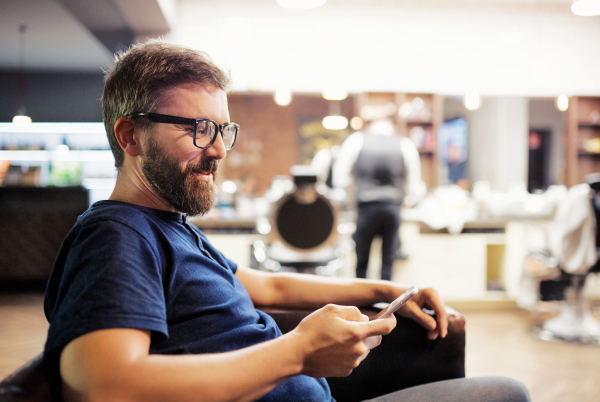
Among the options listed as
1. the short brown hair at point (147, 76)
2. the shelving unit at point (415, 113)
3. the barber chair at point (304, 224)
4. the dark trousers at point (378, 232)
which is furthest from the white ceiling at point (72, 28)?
the short brown hair at point (147, 76)

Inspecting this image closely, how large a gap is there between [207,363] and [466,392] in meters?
0.65

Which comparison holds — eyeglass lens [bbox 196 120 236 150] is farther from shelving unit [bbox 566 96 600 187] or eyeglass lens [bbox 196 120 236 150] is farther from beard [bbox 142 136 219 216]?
shelving unit [bbox 566 96 600 187]

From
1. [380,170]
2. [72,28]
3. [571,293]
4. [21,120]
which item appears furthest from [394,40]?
[21,120]

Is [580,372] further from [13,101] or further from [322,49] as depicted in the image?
[13,101]

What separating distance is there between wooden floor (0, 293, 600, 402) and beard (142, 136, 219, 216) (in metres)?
2.17

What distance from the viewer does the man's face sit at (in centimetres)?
81

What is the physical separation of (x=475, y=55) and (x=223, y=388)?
5.24 meters

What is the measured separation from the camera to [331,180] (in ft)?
14.0

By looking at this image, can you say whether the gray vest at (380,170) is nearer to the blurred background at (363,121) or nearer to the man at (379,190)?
the man at (379,190)

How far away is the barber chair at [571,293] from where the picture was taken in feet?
10.1

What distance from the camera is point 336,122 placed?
23.5ft

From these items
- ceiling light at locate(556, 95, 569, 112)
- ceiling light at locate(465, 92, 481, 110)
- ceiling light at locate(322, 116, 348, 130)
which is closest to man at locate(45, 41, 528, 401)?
ceiling light at locate(465, 92, 481, 110)

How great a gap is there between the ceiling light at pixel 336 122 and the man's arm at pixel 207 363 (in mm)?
6587

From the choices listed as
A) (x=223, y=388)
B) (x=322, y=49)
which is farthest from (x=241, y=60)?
(x=223, y=388)
